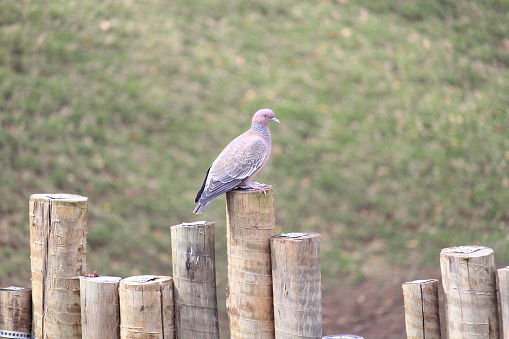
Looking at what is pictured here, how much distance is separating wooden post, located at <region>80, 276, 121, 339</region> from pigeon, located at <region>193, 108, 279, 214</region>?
0.67m

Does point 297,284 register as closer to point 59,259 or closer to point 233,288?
point 233,288

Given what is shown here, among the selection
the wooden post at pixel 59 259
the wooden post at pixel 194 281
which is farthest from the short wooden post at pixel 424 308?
the wooden post at pixel 59 259

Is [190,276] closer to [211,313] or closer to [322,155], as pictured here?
[211,313]

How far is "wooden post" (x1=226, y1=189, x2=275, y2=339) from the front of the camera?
3.75 meters

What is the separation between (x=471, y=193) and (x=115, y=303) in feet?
18.5

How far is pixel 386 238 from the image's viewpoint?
→ 7.91 m

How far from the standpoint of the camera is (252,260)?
12.3 ft

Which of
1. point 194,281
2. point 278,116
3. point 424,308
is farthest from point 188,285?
point 278,116

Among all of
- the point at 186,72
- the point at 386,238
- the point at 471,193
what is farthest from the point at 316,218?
the point at 186,72

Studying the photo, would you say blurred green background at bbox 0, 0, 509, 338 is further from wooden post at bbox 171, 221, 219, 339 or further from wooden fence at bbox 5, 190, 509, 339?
wooden post at bbox 171, 221, 219, 339

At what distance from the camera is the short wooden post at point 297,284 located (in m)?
3.61

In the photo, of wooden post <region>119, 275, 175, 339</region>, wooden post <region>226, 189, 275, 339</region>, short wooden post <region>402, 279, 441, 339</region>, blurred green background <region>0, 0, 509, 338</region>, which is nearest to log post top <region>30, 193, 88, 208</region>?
wooden post <region>119, 275, 175, 339</region>

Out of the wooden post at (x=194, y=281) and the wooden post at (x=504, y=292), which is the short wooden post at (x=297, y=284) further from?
the wooden post at (x=504, y=292)

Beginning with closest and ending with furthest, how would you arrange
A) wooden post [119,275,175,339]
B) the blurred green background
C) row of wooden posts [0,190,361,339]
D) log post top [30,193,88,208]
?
row of wooden posts [0,190,361,339] → wooden post [119,275,175,339] → log post top [30,193,88,208] → the blurred green background
